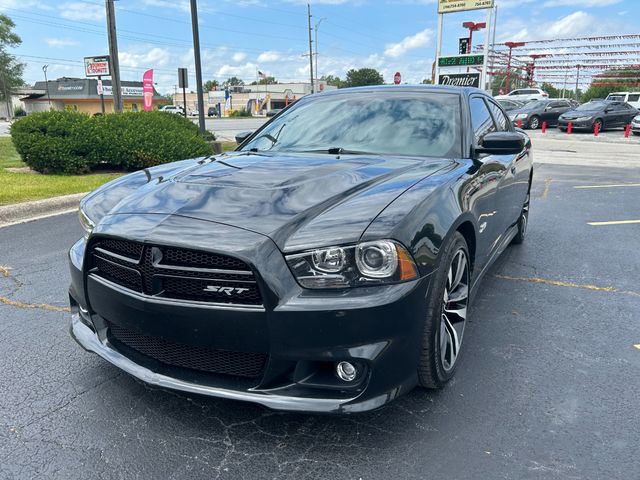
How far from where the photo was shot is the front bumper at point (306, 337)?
201 cm

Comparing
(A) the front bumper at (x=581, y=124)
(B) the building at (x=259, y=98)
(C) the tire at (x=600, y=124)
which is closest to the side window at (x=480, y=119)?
(A) the front bumper at (x=581, y=124)

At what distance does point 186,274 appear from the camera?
6.93 ft

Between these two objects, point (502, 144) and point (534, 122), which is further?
point (534, 122)

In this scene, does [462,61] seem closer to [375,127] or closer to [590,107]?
[590,107]

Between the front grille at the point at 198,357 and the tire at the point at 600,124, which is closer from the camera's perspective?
the front grille at the point at 198,357

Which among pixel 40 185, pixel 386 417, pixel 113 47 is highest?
pixel 113 47

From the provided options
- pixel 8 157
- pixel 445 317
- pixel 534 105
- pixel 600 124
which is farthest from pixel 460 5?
pixel 445 317

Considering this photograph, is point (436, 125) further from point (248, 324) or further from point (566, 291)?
point (248, 324)

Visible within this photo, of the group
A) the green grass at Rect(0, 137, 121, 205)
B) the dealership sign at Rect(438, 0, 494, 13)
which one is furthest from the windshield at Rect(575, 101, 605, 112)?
the green grass at Rect(0, 137, 121, 205)

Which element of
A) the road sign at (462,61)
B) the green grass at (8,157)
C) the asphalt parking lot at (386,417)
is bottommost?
the asphalt parking lot at (386,417)

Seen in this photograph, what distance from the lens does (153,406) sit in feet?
8.38

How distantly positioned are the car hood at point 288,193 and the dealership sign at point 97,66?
16526 millimetres

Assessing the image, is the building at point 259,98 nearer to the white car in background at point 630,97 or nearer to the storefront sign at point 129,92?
the storefront sign at point 129,92

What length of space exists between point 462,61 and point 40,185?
21212 millimetres
